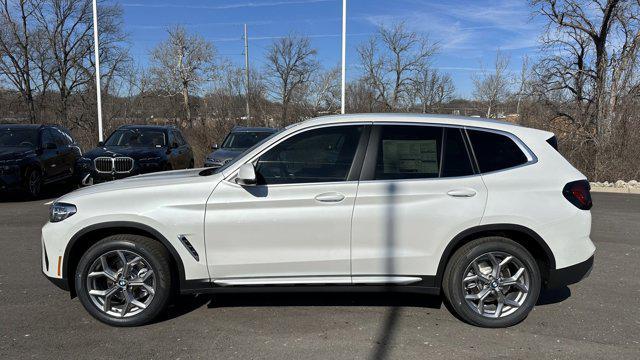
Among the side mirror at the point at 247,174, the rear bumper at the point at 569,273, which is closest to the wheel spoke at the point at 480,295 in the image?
the rear bumper at the point at 569,273

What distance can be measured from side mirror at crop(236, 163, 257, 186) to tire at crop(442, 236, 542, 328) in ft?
5.98

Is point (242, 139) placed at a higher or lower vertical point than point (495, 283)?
higher

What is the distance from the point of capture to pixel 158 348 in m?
3.66

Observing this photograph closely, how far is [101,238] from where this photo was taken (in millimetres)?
4094

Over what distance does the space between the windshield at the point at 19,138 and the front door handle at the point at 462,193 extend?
10927mm

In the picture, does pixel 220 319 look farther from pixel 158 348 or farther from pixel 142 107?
pixel 142 107

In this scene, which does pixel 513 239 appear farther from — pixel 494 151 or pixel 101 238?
pixel 101 238

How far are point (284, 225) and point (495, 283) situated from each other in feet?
6.15

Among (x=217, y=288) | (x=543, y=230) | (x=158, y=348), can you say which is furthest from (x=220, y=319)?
(x=543, y=230)

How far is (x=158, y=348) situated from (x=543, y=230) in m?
3.25

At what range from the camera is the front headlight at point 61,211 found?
3.98m

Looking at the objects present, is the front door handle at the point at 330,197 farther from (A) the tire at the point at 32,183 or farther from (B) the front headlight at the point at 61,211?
(A) the tire at the point at 32,183

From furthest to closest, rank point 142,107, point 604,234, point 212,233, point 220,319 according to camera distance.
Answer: point 142,107 → point 604,234 → point 220,319 → point 212,233

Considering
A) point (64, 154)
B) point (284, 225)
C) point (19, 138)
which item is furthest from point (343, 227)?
point (64, 154)
